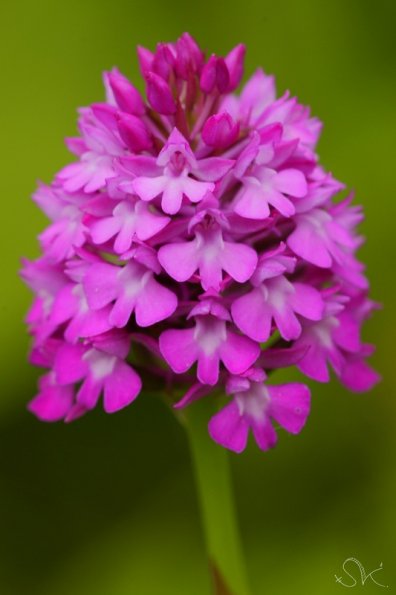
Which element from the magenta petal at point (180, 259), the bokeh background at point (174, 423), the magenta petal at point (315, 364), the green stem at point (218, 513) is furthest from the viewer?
the bokeh background at point (174, 423)

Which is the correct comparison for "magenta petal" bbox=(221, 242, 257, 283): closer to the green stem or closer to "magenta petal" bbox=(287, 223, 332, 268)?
"magenta petal" bbox=(287, 223, 332, 268)

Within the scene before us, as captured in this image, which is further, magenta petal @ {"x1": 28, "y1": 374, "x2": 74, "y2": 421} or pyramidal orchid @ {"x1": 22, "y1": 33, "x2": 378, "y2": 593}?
magenta petal @ {"x1": 28, "y1": 374, "x2": 74, "y2": 421}

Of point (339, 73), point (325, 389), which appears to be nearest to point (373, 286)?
point (325, 389)

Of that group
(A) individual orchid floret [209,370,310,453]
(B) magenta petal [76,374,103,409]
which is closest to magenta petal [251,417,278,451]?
(A) individual orchid floret [209,370,310,453]

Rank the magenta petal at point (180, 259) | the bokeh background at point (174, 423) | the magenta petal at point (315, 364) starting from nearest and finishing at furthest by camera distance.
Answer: the magenta petal at point (180, 259) < the magenta petal at point (315, 364) < the bokeh background at point (174, 423)

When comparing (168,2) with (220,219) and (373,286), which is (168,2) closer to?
(373,286)

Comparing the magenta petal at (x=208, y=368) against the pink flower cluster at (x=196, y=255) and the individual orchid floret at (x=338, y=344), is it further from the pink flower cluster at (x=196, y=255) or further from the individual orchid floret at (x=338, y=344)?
the individual orchid floret at (x=338, y=344)

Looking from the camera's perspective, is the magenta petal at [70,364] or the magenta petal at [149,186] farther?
the magenta petal at [70,364]

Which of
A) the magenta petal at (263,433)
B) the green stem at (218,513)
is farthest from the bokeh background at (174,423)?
the magenta petal at (263,433)
